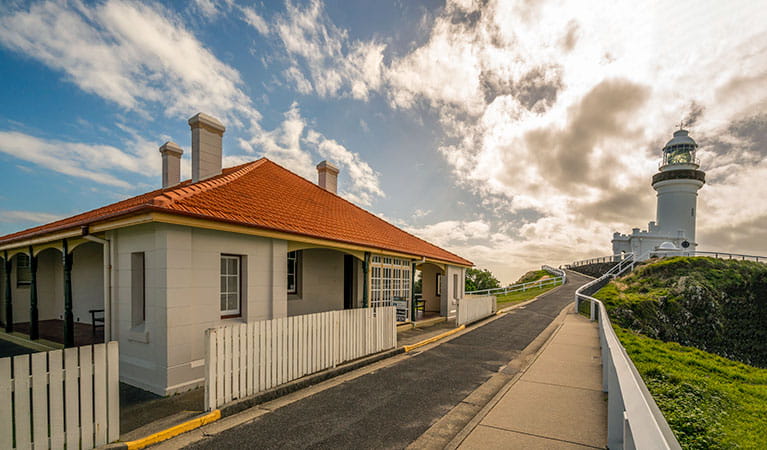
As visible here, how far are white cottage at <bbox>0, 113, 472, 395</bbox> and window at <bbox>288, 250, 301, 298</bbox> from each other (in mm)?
39

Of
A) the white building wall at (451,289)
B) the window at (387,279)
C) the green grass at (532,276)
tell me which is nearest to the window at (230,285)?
the window at (387,279)

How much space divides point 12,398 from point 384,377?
18.7 feet

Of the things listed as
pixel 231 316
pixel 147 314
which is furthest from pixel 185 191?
pixel 231 316

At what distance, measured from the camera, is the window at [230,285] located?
787cm

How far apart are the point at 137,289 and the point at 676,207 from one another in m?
56.1

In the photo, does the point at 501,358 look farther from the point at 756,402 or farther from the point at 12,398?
the point at 12,398

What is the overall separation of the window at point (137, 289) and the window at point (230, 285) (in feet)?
5.02

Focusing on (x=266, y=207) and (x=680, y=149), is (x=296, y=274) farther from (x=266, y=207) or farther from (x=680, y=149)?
(x=680, y=149)

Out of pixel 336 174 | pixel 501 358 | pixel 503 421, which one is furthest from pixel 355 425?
pixel 336 174

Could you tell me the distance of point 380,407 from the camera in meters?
5.96

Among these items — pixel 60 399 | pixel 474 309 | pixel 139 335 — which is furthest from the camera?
pixel 474 309

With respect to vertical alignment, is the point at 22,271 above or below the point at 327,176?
below

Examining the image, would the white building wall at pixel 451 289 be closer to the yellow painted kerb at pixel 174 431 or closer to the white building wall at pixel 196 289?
the white building wall at pixel 196 289

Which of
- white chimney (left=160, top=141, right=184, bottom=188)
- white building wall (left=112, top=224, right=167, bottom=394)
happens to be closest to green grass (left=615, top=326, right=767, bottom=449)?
white building wall (left=112, top=224, right=167, bottom=394)
